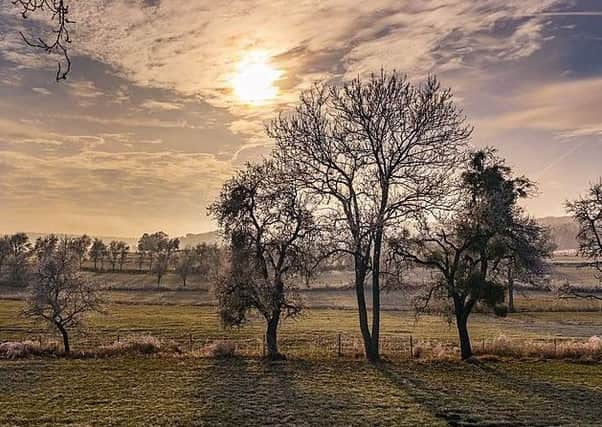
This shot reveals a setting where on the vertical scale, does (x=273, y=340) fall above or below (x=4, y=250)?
below

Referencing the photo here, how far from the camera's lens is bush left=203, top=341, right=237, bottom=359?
971 inches

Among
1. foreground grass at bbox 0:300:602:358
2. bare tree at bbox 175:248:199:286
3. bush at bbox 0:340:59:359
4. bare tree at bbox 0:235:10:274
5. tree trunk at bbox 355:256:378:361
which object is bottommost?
foreground grass at bbox 0:300:602:358

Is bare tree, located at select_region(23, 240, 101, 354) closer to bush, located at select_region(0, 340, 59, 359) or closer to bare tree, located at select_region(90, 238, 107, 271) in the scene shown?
bush, located at select_region(0, 340, 59, 359)

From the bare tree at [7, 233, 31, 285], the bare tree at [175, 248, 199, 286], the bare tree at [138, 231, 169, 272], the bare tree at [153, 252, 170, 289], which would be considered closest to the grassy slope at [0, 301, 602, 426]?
the bare tree at [7, 233, 31, 285]

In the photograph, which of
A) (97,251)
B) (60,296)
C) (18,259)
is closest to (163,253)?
(97,251)

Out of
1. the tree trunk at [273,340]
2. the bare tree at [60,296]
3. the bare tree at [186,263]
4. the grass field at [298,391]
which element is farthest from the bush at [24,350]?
the bare tree at [186,263]

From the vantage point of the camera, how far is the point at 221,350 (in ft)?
81.5

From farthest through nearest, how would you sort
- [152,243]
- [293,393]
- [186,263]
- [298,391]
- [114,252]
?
[152,243] → [114,252] → [186,263] → [298,391] → [293,393]

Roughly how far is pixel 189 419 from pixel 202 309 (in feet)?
168

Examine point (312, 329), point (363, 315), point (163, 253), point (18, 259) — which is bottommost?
point (312, 329)

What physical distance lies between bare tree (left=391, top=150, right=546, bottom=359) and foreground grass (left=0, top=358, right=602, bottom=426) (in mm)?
3312

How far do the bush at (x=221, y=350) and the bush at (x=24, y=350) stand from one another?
8.17 metres

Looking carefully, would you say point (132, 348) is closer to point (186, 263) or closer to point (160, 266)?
point (160, 266)

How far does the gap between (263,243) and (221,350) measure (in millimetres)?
5556
